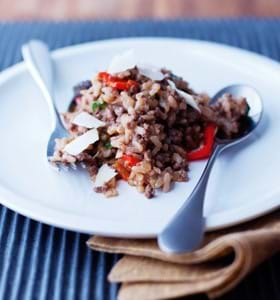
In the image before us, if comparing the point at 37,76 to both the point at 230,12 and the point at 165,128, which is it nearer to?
the point at 165,128

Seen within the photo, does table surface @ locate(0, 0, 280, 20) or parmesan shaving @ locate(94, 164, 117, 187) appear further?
table surface @ locate(0, 0, 280, 20)

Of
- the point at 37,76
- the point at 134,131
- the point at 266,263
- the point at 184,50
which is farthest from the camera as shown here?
the point at 184,50

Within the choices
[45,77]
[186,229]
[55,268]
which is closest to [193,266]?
[186,229]

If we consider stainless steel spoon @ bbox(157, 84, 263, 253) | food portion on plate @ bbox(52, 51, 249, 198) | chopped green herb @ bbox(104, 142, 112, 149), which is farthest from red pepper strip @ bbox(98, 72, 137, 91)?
stainless steel spoon @ bbox(157, 84, 263, 253)

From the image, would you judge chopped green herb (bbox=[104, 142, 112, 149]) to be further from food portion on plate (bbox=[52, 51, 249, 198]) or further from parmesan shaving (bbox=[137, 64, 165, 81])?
parmesan shaving (bbox=[137, 64, 165, 81])

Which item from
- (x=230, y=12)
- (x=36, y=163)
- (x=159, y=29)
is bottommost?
(x=36, y=163)

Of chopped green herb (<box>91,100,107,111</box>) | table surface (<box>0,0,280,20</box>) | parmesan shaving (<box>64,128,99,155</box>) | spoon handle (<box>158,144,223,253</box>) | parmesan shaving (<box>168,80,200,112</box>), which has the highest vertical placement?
table surface (<box>0,0,280,20</box>)

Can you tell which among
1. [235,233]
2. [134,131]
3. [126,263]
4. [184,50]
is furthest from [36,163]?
[184,50]

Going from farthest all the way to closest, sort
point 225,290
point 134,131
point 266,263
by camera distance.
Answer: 1. point 134,131
2. point 266,263
3. point 225,290
